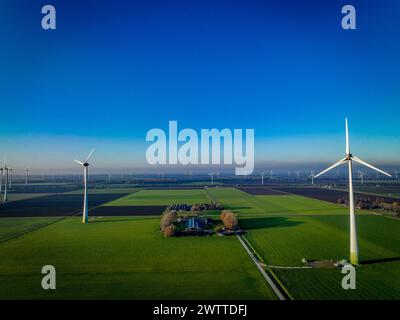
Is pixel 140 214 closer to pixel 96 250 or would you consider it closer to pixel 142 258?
pixel 96 250

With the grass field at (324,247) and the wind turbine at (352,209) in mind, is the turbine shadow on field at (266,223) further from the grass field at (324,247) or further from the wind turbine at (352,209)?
the wind turbine at (352,209)

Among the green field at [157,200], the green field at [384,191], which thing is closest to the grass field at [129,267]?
the green field at [157,200]

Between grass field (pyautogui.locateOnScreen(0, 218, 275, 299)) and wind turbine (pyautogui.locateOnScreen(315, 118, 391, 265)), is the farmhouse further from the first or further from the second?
wind turbine (pyautogui.locateOnScreen(315, 118, 391, 265))

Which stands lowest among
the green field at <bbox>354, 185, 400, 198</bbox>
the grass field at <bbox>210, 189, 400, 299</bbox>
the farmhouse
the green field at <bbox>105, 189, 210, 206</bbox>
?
the green field at <bbox>105, 189, 210, 206</bbox>

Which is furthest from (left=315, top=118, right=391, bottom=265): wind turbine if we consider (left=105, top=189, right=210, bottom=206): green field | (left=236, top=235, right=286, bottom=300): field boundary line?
(left=105, top=189, right=210, bottom=206): green field

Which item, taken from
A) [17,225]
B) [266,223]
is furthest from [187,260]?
[17,225]

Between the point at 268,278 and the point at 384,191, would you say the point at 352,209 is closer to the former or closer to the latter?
the point at 268,278
